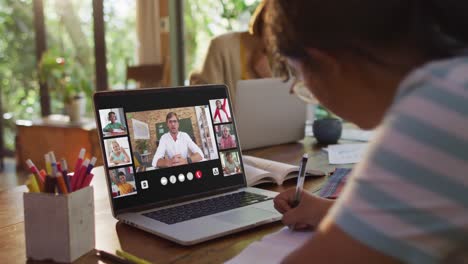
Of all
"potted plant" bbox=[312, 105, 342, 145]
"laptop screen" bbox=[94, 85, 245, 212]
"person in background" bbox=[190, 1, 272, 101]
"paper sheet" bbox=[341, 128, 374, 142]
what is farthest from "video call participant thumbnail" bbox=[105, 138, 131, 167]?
"person in background" bbox=[190, 1, 272, 101]

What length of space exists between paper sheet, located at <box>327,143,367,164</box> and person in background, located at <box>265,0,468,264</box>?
1.00m

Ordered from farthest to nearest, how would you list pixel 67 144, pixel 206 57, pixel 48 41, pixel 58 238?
pixel 48 41, pixel 67 144, pixel 206 57, pixel 58 238

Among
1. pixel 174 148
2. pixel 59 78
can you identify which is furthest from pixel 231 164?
pixel 59 78

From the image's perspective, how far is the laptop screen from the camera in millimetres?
1044

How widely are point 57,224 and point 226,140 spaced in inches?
20.2

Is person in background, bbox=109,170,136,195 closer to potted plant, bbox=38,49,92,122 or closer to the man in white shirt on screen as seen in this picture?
the man in white shirt on screen

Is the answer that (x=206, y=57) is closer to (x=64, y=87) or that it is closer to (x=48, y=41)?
(x=64, y=87)

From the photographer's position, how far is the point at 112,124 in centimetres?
105

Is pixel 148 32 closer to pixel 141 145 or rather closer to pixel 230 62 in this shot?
pixel 230 62

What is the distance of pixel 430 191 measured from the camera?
465 mm

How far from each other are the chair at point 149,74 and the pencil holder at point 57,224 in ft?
12.6

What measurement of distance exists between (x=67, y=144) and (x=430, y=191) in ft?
12.7

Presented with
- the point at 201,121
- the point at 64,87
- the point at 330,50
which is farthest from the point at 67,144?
the point at 330,50

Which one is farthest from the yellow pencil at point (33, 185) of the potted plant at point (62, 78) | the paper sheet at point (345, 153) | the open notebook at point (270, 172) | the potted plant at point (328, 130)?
the potted plant at point (62, 78)
